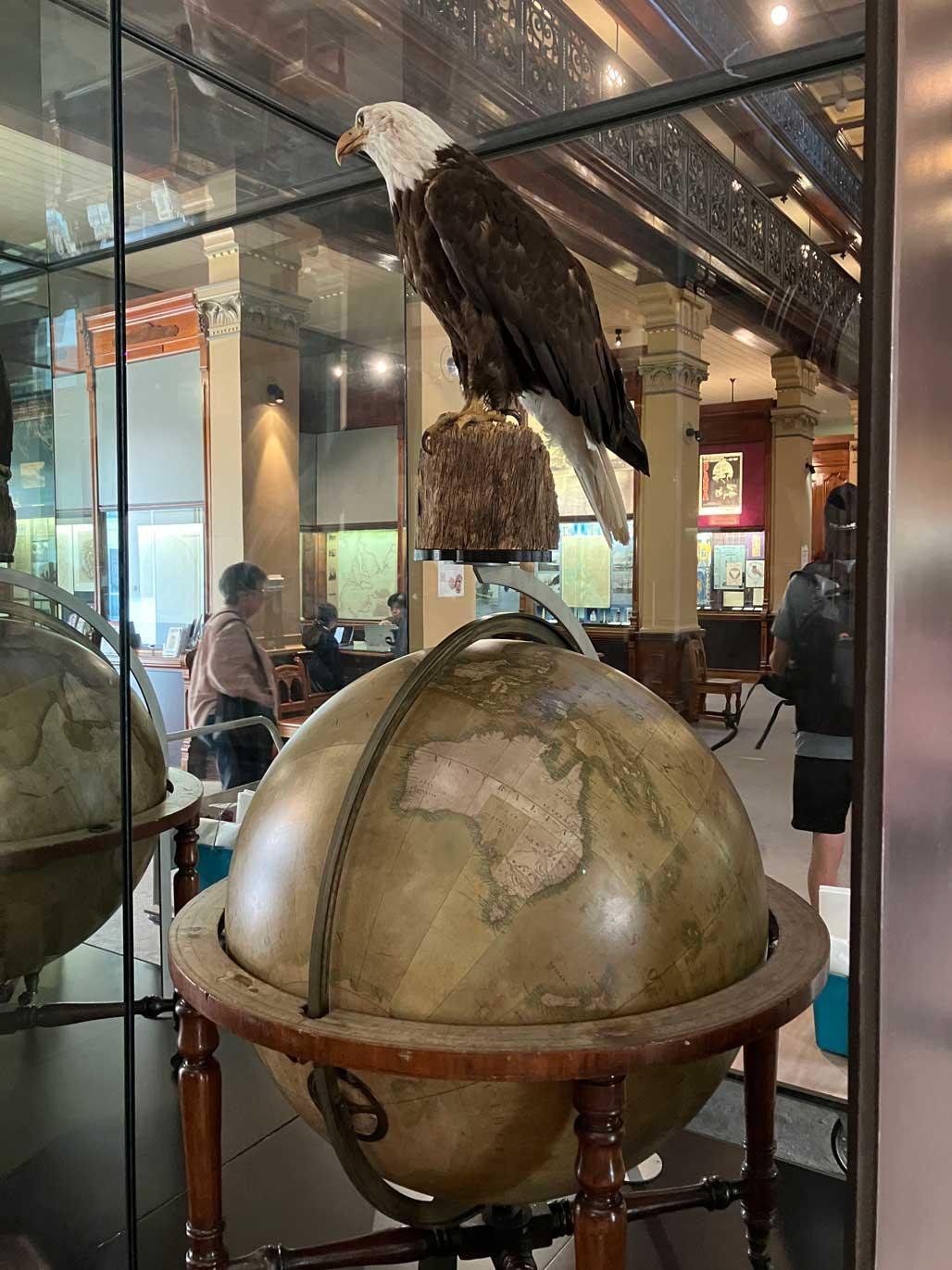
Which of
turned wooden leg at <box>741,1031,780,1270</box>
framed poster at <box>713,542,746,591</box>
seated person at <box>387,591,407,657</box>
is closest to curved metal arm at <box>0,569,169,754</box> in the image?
turned wooden leg at <box>741,1031,780,1270</box>

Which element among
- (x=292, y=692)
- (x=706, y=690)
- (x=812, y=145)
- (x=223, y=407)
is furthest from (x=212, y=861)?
(x=223, y=407)

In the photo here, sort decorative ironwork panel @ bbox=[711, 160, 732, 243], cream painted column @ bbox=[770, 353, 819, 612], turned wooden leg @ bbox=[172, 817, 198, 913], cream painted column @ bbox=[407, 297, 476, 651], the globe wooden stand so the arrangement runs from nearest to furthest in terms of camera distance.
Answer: the globe wooden stand, turned wooden leg @ bbox=[172, 817, 198, 913], decorative ironwork panel @ bbox=[711, 160, 732, 243], cream painted column @ bbox=[770, 353, 819, 612], cream painted column @ bbox=[407, 297, 476, 651]

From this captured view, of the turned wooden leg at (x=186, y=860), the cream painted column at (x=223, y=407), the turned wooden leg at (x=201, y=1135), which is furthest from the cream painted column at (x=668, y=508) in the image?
the cream painted column at (x=223, y=407)

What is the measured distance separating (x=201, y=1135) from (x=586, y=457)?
99cm

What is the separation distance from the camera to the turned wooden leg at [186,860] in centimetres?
174

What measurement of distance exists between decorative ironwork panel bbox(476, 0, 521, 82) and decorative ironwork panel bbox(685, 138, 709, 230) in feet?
1.25

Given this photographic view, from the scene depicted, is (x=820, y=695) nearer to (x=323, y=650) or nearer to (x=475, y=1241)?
(x=475, y=1241)

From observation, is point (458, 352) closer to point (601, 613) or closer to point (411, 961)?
point (411, 961)

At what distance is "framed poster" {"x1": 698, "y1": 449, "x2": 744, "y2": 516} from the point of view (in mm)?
2477

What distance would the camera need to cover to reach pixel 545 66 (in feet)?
6.18

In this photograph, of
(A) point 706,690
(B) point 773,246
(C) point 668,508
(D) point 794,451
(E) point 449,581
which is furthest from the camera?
(E) point 449,581

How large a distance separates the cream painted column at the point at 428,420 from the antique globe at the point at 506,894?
2.32 meters

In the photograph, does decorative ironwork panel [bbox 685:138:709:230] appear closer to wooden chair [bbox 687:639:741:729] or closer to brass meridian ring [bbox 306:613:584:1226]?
wooden chair [bbox 687:639:741:729]

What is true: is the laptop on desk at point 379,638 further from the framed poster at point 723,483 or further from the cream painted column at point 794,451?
the cream painted column at point 794,451
